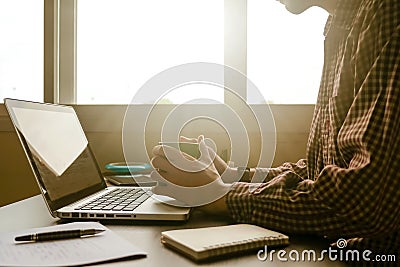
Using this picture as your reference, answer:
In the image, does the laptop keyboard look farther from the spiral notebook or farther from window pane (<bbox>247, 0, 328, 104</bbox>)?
window pane (<bbox>247, 0, 328, 104</bbox>)

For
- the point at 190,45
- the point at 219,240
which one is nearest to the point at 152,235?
the point at 219,240

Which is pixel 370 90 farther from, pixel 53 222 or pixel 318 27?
pixel 318 27

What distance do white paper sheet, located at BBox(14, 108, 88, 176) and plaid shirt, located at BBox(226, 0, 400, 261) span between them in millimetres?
387

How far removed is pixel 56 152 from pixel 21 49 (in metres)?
0.92

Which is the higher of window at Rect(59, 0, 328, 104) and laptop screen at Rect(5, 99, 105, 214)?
window at Rect(59, 0, 328, 104)

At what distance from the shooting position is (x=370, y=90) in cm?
66

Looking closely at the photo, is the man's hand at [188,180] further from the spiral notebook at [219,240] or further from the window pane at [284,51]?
the window pane at [284,51]

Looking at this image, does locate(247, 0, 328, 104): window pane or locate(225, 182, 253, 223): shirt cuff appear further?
locate(247, 0, 328, 104): window pane

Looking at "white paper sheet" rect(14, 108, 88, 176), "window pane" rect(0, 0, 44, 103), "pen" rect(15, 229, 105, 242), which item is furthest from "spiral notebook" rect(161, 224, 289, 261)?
"window pane" rect(0, 0, 44, 103)

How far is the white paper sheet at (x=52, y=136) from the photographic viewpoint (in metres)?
0.91

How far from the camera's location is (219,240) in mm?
622

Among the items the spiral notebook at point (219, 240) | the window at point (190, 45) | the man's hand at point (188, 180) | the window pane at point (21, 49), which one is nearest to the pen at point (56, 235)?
the spiral notebook at point (219, 240)

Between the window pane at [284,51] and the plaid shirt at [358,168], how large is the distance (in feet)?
2.56

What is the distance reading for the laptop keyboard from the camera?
2.84 ft
